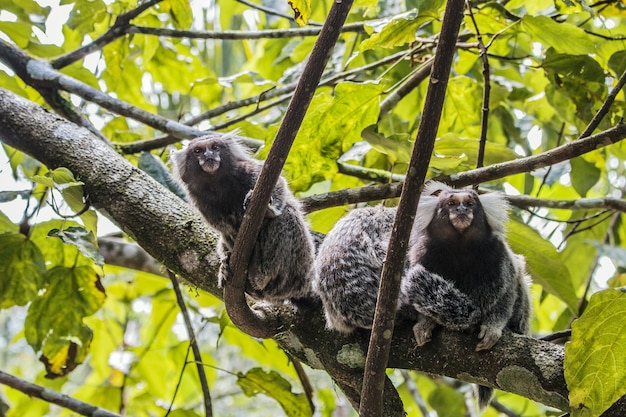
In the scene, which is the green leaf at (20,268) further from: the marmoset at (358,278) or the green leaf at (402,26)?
the green leaf at (402,26)

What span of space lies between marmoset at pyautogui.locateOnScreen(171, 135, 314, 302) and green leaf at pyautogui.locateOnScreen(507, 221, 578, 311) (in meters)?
1.27

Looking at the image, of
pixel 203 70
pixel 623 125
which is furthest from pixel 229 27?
pixel 623 125

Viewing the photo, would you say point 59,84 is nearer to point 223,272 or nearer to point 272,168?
point 223,272

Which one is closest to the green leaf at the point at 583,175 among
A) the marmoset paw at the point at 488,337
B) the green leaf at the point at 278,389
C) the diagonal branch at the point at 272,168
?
the marmoset paw at the point at 488,337

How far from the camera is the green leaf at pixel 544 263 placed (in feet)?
12.7

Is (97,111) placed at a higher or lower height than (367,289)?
higher

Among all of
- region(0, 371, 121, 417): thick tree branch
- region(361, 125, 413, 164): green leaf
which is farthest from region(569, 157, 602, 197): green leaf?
region(0, 371, 121, 417): thick tree branch

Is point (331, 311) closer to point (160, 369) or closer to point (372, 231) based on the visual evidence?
point (372, 231)

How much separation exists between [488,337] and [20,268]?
2719 millimetres

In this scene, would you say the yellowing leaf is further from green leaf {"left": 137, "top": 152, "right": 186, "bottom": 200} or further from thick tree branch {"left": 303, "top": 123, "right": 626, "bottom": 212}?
green leaf {"left": 137, "top": 152, "right": 186, "bottom": 200}

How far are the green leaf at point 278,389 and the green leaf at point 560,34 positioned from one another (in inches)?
88.6

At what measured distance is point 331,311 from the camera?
3209mm

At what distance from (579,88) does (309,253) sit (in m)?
1.78

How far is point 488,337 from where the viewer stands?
9.43ft
